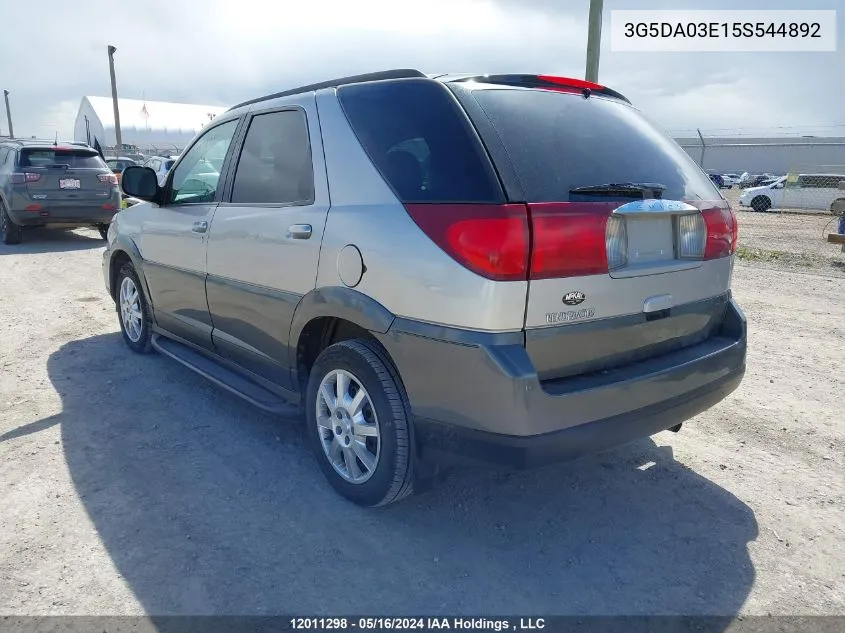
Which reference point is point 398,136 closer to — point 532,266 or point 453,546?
point 532,266

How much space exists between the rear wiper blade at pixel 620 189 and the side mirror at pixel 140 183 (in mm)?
3162

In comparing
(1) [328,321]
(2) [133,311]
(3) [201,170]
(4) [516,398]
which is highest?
(3) [201,170]

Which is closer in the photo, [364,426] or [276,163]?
[364,426]

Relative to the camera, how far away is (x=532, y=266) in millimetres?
2332

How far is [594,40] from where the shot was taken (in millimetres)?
8961

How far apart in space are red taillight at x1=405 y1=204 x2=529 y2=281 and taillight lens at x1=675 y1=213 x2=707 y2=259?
89 centimetres

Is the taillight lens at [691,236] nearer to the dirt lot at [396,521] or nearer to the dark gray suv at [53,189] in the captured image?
the dirt lot at [396,521]

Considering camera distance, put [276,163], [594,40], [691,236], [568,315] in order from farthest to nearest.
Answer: [594,40] → [276,163] → [691,236] → [568,315]

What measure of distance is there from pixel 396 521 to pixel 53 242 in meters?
11.5

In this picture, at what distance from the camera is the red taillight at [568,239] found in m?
2.34

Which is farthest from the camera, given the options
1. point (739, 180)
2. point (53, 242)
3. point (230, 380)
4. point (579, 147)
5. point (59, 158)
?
point (739, 180)

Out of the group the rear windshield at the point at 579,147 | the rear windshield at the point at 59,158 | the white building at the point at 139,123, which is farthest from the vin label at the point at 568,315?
the white building at the point at 139,123

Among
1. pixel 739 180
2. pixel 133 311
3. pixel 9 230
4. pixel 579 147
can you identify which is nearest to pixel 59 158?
pixel 9 230

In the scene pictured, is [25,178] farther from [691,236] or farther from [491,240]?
[691,236]
